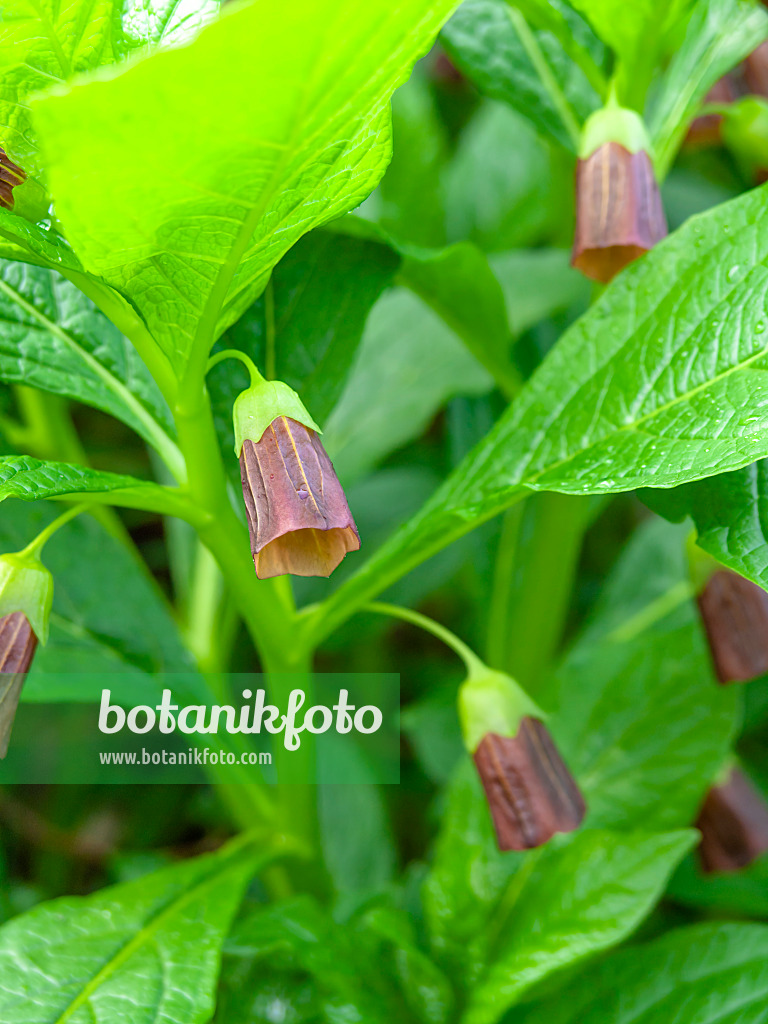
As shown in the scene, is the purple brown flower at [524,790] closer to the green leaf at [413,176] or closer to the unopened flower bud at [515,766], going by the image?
the unopened flower bud at [515,766]

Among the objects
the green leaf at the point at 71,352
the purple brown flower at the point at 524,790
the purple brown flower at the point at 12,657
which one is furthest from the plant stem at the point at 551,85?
the purple brown flower at the point at 12,657

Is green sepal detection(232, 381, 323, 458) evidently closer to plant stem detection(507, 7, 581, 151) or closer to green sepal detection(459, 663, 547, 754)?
green sepal detection(459, 663, 547, 754)

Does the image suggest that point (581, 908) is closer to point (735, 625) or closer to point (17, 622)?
point (735, 625)

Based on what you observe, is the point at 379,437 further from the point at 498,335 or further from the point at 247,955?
the point at 247,955

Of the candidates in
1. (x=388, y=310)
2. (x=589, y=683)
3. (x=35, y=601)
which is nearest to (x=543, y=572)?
(x=589, y=683)

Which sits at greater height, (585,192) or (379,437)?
(379,437)
